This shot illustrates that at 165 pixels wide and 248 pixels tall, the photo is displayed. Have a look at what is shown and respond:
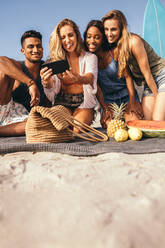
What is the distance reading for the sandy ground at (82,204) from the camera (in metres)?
0.69

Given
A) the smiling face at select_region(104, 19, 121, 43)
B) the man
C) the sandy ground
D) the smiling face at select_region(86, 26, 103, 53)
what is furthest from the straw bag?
the smiling face at select_region(104, 19, 121, 43)

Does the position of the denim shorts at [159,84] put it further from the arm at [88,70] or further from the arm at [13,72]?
the arm at [13,72]

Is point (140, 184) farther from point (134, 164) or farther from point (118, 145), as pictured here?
point (118, 145)

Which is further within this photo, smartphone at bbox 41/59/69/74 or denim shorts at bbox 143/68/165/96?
denim shorts at bbox 143/68/165/96

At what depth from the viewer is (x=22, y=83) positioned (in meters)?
2.63

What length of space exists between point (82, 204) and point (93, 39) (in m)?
2.49

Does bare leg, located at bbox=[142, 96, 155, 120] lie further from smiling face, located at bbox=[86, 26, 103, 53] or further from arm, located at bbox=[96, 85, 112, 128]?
smiling face, located at bbox=[86, 26, 103, 53]

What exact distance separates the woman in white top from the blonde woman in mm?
382

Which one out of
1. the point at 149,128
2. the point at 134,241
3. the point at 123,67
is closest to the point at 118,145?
the point at 149,128

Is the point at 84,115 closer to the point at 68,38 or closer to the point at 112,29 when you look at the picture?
the point at 68,38

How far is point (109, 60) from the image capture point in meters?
3.03

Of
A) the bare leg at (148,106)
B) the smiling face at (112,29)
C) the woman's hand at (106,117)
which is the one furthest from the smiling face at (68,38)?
the bare leg at (148,106)

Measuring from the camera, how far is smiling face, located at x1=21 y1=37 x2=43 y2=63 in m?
2.66

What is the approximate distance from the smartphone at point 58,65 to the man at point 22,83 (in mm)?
295
